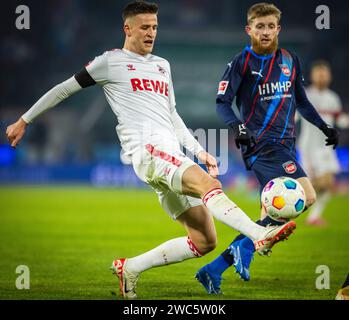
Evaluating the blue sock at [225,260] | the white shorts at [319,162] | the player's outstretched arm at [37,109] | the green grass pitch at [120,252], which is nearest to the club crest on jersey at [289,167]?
the blue sock at [225,260]

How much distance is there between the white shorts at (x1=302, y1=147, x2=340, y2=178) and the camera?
1244 centimetres

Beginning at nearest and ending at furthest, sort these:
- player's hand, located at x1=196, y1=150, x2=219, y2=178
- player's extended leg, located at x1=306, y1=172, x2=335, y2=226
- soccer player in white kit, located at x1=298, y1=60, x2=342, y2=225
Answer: player's hand, located at x1=196, y1=150, x2=219, y2=178, player's extended leg, located at x1=306, y1=172, x2=335, y2=226, soccer player in white kit, located at x1=298, y1=60, x2=342, y2=225

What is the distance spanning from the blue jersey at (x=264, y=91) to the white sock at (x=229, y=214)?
1.47 metres

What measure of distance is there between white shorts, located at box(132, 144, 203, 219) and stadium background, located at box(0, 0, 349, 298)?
52.7 ft

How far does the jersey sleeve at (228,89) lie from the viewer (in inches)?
241

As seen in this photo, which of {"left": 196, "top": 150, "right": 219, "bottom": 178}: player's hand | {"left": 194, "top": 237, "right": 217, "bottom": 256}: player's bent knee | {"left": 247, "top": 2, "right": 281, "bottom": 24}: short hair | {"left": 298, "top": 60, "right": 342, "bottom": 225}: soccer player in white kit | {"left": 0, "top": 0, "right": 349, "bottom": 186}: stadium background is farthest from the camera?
{"left": 0, "top": 0, "right": 349, "bottom": 186}: stadium background

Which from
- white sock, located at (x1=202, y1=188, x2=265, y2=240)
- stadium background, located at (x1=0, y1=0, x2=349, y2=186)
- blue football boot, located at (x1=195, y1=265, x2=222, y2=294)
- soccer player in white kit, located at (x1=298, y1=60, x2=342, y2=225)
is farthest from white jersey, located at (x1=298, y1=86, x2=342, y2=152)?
stadium background, located at (x1=0, y1=0, x2=349, y2=186)

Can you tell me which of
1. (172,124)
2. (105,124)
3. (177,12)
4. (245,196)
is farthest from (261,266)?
(177,12)

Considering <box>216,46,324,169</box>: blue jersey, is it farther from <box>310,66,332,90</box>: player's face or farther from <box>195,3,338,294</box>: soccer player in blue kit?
<box>310,66,332,90</box>: player's face

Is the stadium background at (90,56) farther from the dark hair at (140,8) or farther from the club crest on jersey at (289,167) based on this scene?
the dark hair at (140,8)

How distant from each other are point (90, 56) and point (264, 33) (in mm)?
20085

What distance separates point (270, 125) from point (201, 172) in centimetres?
142

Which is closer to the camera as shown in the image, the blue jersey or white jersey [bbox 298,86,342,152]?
the blue jersey

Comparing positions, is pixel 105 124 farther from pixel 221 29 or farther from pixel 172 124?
pixel 172 124
